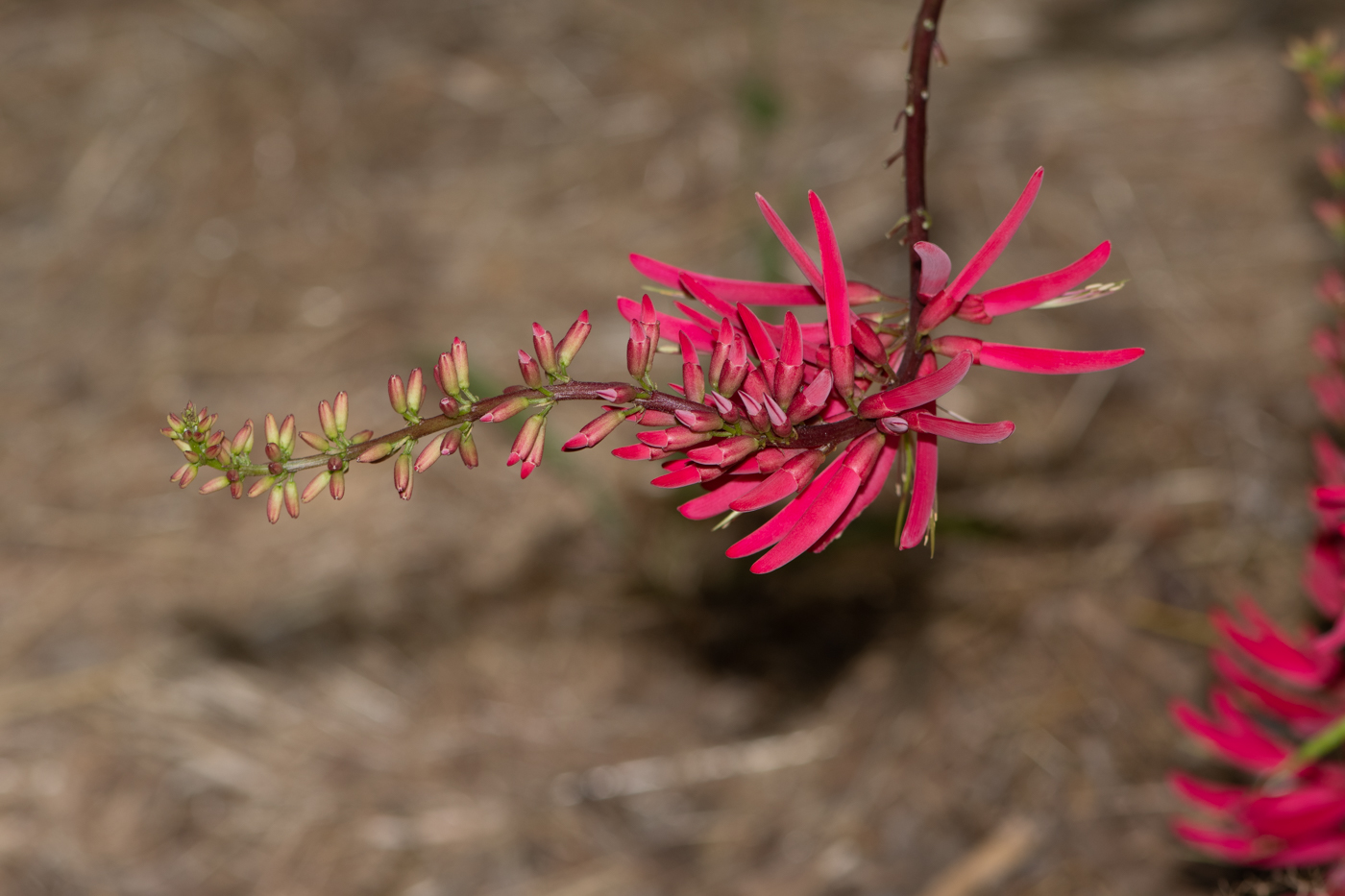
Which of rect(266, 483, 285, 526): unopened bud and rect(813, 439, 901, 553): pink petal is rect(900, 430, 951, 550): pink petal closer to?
rect(813, 439, 901, 553): pink petal

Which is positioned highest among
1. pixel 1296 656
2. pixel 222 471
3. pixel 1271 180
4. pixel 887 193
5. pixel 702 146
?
pixel 702 146

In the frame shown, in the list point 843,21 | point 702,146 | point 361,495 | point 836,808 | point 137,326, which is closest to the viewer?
point 836,808

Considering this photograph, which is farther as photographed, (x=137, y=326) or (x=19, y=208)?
(x=19, y=208)

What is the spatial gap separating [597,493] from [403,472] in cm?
98

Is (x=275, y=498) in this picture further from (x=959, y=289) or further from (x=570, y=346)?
(x=959, y=289)

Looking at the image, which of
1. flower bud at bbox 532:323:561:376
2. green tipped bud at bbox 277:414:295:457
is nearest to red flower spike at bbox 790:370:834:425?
flower bud at bbox 532:323:561:376

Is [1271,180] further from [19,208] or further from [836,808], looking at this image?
[19,208]

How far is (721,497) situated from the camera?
0.45 meters

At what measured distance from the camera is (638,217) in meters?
1.84

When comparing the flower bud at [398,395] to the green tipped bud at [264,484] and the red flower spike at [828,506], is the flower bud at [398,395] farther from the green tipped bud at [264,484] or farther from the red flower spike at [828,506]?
the red flower spike at [828,506]

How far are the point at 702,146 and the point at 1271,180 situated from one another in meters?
0.97

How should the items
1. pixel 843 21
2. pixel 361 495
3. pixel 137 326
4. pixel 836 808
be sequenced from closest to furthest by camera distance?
pixel 836 808, pixel 361 495, pixel 137 326, pixel 843 21

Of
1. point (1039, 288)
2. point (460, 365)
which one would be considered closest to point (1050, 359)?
point (1039, 288)

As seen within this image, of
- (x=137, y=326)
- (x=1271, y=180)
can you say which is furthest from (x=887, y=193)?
(x=137, y=326)
